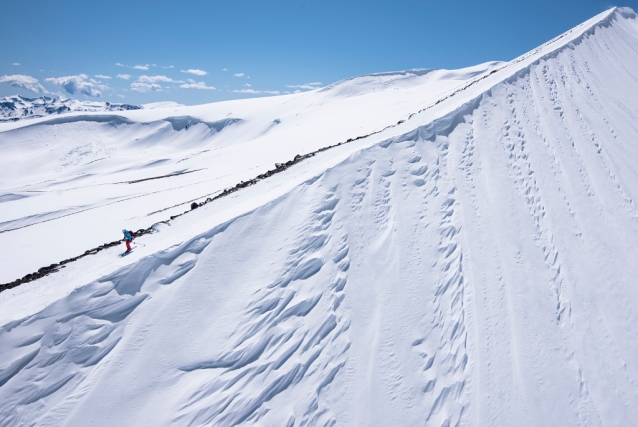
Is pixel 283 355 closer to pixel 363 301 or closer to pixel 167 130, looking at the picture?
pixel 363 301

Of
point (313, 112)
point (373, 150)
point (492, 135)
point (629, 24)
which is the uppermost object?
point (313, 112)

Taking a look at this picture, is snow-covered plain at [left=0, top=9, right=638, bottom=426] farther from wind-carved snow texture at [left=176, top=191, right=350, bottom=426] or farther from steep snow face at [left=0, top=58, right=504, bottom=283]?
steep snow face at [left=0, top=58, right=504, bottom=283]

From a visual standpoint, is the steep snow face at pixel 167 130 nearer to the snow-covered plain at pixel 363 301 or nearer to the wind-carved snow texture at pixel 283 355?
the snow-covered plain at pixel 363 301

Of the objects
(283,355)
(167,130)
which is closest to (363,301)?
(283,355)

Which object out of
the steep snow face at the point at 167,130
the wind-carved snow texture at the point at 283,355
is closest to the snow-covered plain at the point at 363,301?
the wind-carved snow texture at the point at 283,355

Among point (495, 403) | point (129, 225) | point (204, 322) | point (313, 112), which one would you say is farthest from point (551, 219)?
point (313, 112)

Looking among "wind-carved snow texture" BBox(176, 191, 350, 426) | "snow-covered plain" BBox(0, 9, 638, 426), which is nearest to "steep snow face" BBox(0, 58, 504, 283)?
"snow-covered plain" BBox(0, 9, 638, 426)

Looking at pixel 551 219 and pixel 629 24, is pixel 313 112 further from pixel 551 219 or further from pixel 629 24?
pixel 551 219

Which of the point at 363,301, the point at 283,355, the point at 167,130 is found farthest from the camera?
the point at 167,130

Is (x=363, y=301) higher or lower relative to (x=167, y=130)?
lower
